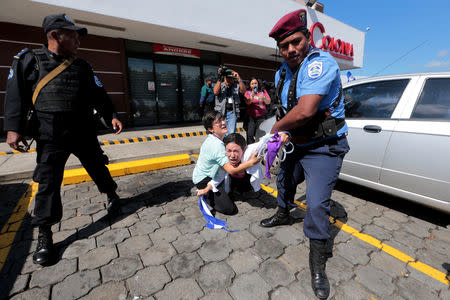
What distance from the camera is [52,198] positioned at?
1950mm

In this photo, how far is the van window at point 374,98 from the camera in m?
2.63

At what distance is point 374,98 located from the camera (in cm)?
282

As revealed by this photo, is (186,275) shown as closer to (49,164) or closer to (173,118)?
(49,164)

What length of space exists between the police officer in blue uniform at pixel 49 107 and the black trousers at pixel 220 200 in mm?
1434

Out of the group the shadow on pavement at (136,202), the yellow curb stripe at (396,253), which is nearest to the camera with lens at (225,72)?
the shadow on pavement at (136,202)

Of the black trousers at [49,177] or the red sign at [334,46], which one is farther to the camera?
the red sign at [334,46]

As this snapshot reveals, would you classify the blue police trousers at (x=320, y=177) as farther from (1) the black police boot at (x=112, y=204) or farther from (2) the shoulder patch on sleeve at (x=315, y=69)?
(1) the black police boot at (x=112, y=204)

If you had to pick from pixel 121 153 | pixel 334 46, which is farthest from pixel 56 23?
pixel 334 46

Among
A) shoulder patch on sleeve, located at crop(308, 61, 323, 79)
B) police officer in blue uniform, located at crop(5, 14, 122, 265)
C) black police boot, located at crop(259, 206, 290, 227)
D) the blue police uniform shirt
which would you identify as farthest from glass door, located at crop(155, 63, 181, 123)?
shoulder patch on sleeve, located at crop(308, 61, 323, 79)

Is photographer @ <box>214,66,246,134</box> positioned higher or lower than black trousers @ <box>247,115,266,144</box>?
higher

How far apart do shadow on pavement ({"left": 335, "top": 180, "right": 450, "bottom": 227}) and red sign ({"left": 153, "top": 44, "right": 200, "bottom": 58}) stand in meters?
7.90

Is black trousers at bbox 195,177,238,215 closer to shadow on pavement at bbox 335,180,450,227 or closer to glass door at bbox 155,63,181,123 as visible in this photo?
Answer: shadow on pavement at bbox 335,180,450,227

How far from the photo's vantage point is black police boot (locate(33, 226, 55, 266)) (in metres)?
1.79

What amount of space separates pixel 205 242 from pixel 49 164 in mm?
1579
